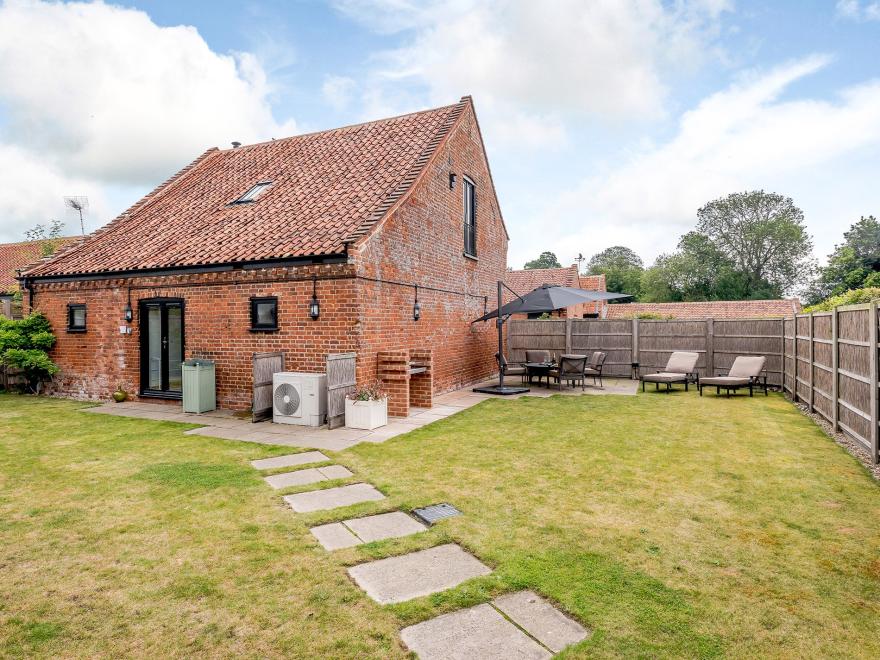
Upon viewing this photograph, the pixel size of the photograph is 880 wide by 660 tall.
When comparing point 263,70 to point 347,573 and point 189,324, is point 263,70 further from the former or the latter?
point 347,573

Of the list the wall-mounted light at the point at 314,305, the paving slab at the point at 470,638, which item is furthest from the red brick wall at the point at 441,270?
the paving slab at the point at 470,638

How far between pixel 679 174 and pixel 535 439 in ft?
161

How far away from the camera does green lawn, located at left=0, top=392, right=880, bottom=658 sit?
256 cm

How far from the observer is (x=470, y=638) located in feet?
8.13

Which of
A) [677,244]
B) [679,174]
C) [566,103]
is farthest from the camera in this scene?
[677,244]

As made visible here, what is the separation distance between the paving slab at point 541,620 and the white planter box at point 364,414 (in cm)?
525

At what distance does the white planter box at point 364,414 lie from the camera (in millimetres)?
7926

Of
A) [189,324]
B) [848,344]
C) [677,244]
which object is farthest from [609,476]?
[677,244]

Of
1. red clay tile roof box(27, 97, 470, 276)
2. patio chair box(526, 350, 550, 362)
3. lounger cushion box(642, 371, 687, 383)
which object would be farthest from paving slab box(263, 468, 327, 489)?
patio chair box(526, 350, 550, 362)

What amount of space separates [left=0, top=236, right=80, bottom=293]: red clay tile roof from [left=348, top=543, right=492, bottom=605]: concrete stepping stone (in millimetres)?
31907

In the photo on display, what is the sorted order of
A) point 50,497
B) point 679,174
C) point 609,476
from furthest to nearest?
point 679,174 → point 609,476 → point 50,497

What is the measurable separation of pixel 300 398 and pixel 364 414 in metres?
1.14

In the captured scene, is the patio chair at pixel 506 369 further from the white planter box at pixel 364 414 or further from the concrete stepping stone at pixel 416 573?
the concrete stepping stone at pixel 416 573

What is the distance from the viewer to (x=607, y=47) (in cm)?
→ 1050
